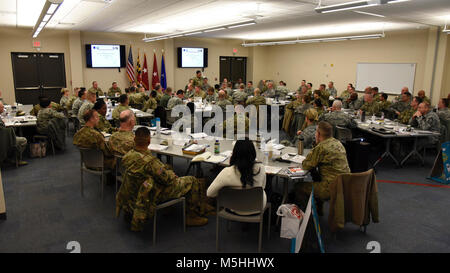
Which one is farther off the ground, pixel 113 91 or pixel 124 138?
pixel 113 91

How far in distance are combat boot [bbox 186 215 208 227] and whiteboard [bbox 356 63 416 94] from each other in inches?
400

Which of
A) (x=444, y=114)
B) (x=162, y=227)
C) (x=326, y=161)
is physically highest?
(x=444, y=114)

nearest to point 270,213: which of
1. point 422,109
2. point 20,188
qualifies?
point 20,188

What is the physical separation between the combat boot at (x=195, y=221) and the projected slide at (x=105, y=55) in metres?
10.4

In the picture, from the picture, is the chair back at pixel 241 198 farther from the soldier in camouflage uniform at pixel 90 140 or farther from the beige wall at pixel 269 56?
the beige wall at pixel 269 56

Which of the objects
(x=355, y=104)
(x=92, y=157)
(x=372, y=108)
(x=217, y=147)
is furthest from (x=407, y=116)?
(x=92, y=157)

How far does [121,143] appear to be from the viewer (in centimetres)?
448

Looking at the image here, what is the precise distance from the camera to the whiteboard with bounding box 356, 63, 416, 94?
11199 millimetres

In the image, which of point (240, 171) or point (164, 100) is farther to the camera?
point (164, 100)

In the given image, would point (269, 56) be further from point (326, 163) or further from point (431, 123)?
point (326, 163)

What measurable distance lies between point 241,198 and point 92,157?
2.55 meters

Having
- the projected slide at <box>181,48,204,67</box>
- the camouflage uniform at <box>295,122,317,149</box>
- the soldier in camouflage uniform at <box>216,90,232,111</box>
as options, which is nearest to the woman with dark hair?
the camouflage uniform at <box>295,122,317,149</box>
